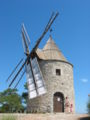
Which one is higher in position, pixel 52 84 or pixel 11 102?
pixel 52 84

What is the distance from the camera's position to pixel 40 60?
68.5ft

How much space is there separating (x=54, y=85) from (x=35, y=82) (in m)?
1.91

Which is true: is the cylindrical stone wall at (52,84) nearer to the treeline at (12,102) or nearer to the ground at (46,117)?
the ground at (46,117)

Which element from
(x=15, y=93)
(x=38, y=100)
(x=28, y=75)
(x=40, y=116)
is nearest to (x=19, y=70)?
(x=28, y=75)

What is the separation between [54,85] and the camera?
19.9 metres

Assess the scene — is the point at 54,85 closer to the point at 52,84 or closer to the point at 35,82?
the point at 52,84

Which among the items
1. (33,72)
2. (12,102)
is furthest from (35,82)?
(12,102)

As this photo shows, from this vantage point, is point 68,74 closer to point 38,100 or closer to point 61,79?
point 61,79

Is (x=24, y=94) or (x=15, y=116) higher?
(x=24, y=94)

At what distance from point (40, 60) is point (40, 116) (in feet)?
21.4

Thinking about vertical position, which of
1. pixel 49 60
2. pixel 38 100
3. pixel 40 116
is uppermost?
pixel 49 60

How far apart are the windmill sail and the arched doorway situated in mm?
2217

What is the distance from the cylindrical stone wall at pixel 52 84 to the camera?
19.6 meters

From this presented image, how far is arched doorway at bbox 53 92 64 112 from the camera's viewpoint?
Result: 19938 mm
